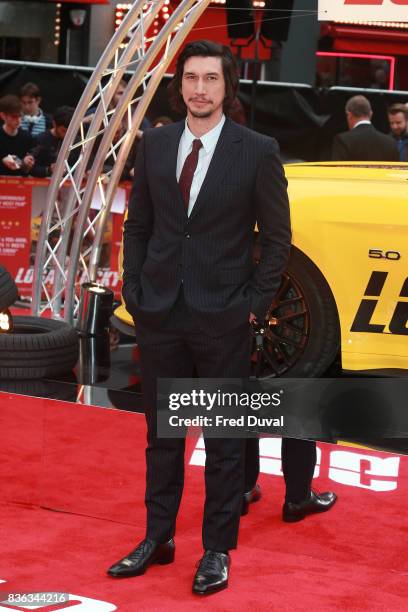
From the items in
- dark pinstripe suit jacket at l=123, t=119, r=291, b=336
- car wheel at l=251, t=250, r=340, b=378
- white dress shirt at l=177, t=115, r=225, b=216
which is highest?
white dress shirt at l=177, t=115, r=225, b=216

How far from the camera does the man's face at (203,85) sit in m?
3.88

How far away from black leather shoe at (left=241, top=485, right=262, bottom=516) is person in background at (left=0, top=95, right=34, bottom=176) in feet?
18.6

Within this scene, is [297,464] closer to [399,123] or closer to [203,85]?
[203,85]

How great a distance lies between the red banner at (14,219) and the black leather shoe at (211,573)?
589 cm

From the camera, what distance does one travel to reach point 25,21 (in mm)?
15727

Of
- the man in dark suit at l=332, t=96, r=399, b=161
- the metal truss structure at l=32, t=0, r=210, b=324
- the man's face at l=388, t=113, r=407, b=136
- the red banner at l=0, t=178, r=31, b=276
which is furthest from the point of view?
the man's face at l=388, t=113, r=407, b=136

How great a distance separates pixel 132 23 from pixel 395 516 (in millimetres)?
3535

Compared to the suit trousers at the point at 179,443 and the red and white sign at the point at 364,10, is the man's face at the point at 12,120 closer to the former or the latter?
the red and white sign at the point at 364,10

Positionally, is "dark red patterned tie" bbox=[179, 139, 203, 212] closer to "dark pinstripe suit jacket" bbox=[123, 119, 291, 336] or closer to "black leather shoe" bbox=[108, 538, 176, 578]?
"dark pinstripe suit jacket" bbox=[123, 119, 291, 336]

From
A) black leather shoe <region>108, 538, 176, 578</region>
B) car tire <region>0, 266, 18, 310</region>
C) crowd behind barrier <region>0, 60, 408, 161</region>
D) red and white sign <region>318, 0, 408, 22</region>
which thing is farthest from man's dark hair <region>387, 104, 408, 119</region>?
black leather shoe <region>108, 538, 176, 578</region>

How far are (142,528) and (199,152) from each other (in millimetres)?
1649

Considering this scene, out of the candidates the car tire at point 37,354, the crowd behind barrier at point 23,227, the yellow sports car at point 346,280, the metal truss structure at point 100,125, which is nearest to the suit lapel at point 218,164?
the yellow sports car at point 346,280

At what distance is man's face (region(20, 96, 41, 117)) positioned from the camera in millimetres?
9930

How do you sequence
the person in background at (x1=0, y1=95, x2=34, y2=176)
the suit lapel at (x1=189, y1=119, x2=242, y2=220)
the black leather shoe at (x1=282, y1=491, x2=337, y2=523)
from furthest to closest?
the person in background at (x1=0, y1=95, x2=34, y2=176) → the black leather shoe at (x1=282, y1=491, x2=337, y2=523) → the suit lapel at (x1=189, y1=119, x2=242, y2=220)
